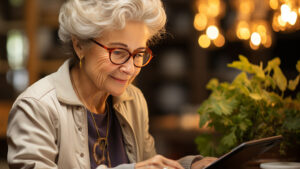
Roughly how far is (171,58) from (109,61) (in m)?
3.82

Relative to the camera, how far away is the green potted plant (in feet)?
5.46

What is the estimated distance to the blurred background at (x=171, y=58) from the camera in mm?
4645

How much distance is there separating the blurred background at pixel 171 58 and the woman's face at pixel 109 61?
8.60ft

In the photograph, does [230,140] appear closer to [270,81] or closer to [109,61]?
[270,81]

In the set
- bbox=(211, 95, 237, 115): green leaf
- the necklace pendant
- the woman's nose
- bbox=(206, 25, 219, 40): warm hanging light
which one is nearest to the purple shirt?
the necklace pendant

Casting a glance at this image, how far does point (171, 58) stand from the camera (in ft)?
17.3

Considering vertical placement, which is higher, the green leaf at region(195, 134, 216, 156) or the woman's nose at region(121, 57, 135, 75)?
the woman's nose at region(121, 57, 135, 75)

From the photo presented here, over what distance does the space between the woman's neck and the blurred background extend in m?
2.55

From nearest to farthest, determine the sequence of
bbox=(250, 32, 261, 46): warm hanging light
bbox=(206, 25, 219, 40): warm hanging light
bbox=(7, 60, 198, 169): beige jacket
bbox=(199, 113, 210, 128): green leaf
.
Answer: bbox=(7, 60, 198, 169): beige jacket
bbox=(199, 113, 210, 128): green leaf
bbox=(250, 32, 261, 46): warm hanging light
bbox=(206, 25, 219, 40): warm hanging light

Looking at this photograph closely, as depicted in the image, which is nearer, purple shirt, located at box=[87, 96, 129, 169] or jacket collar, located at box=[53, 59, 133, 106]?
jacket collar, located at box=[53, 59, 133, 106]

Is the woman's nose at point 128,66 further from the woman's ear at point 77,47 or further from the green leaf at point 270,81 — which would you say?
the green leaf at point 270,81

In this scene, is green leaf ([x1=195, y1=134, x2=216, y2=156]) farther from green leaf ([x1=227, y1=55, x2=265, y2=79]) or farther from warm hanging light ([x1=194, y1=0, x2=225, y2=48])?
warm hanging light ([x1=194, y1=0, x2=225, y2=48])

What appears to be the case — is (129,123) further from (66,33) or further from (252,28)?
(252,28)

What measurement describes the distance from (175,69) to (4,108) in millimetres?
1992
